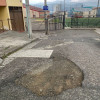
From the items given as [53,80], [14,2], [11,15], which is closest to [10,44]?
[53,80]

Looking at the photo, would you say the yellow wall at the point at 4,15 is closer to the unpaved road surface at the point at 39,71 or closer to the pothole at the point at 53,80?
the unpaved road surface at the point at 39,71

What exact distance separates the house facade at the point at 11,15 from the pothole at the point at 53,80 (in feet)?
31.3

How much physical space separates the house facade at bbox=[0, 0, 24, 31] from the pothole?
9530 millimetres

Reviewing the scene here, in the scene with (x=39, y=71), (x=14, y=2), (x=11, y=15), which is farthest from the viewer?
(x=11, y=15)

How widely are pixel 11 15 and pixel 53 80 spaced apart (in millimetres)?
11211

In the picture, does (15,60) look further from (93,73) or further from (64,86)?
(93,73)

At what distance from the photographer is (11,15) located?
502 inches

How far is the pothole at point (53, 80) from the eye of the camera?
3127mm

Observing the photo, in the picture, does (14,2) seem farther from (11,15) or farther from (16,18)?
(16,18)

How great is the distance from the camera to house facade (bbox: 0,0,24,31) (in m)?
11.8

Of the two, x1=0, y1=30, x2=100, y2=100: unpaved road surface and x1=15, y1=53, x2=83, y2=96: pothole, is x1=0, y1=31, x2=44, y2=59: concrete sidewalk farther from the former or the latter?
x1=15, y1=53, x2=83, y2=96: pothole

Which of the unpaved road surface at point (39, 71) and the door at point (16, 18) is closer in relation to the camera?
the unpaved road surface at point (39, 71)

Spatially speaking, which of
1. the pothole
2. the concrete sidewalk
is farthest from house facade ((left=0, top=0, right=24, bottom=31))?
the pothole

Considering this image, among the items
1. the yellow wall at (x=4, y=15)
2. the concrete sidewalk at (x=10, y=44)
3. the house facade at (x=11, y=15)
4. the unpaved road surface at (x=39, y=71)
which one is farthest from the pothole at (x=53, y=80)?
the yellow wall at (x=4, y=15)
